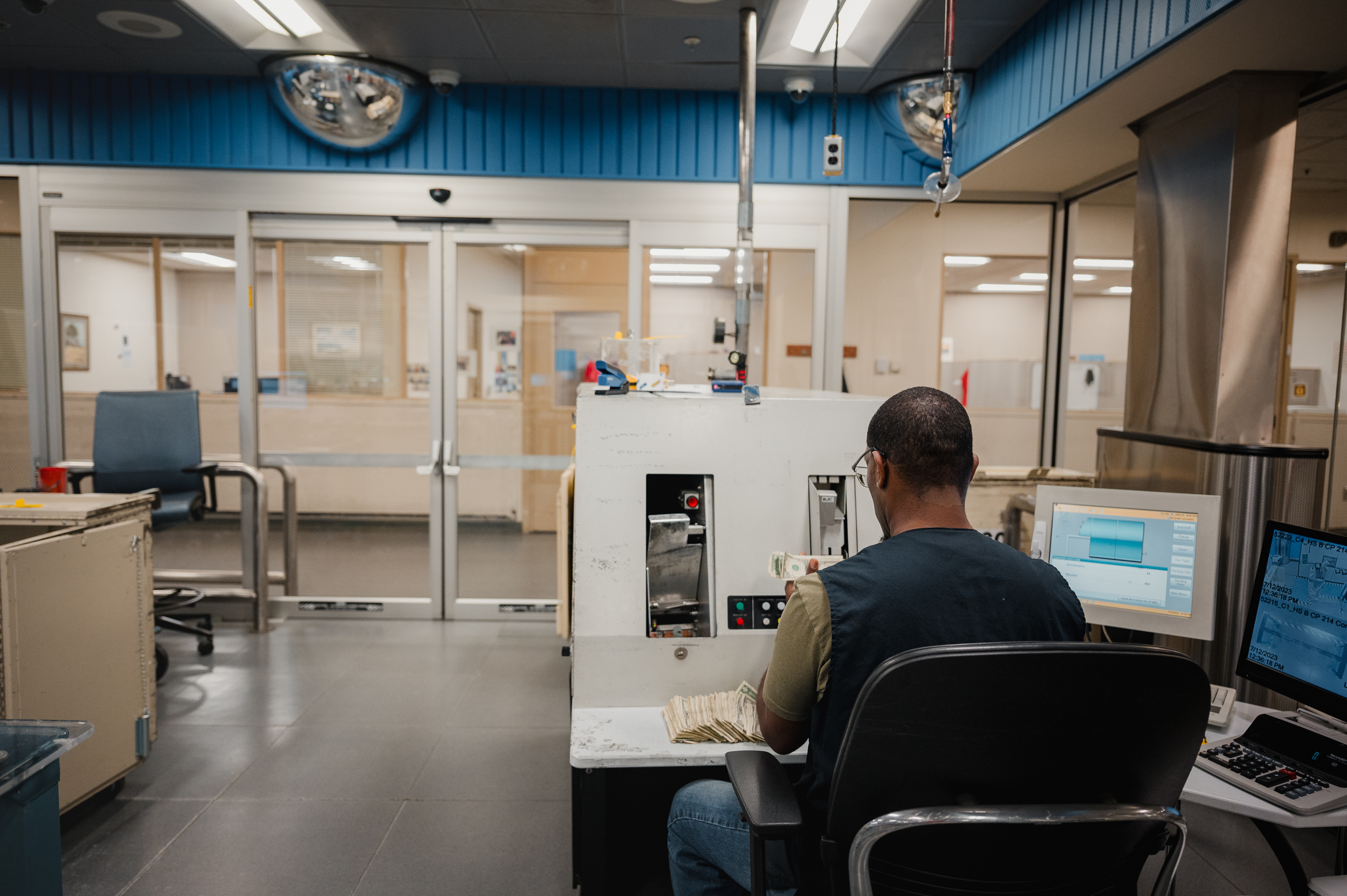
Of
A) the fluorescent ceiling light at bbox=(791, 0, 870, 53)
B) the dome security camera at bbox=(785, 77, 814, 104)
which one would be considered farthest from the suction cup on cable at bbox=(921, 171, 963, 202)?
the dome security camera at bbox=(785, 77, 814, 104)

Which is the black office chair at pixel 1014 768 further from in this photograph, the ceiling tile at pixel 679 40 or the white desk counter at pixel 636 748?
the ceiling tile at pixel 679 40

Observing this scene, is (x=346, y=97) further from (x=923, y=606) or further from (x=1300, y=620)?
(x=1300, y=620)

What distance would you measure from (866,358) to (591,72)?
2214mm

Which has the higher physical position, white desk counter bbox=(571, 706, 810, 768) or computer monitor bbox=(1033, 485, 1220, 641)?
computer monitor bbox=(1033, 485, 1220, 641)

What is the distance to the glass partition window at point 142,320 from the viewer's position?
4.20 meters

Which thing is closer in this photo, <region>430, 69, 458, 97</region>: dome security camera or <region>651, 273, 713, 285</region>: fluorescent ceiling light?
<region>430, 69, 458, 97</region>: dome security camera

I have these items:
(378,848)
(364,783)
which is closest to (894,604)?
(378,848)

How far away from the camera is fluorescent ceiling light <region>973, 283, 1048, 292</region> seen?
443 cm

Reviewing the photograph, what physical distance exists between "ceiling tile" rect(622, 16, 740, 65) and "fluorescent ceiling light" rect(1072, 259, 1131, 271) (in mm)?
2511

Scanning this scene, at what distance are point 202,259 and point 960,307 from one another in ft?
14.6

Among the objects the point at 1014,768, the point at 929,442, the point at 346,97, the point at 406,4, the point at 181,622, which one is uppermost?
the point at 406,4

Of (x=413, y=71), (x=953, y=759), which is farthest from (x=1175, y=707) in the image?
(x=413, y=71)

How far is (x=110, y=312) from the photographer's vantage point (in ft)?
13.9

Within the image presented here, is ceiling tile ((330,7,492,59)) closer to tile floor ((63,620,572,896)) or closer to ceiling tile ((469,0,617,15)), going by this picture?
ceiling tile ((469,0,617,15))
